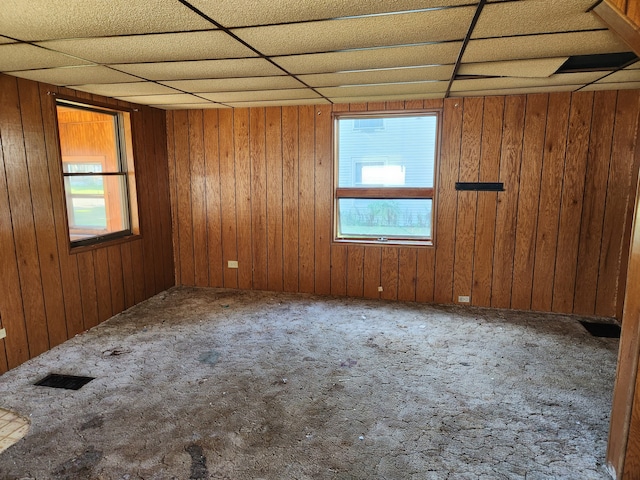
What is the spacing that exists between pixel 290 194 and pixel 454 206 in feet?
5.88

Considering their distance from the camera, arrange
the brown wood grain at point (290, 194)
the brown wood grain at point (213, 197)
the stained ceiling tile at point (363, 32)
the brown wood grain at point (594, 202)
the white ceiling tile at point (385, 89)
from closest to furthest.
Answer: the stained ceiling tile at point (363, 32) < the white ceiling tile at point (385, 89) < the brown wood grain at point (594, 202) < the brown wood grain at point (290, 194) < the brown wood grain at point (213, 197)

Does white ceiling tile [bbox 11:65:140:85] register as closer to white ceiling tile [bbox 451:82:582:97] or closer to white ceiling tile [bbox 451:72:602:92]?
white ceiling tile [bbox 451:72:602:92]

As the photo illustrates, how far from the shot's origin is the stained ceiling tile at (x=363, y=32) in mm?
1794

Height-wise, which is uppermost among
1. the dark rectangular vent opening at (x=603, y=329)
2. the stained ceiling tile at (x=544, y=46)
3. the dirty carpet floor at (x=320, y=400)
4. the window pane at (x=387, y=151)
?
the stained ceiling tile at (x=544, y=46)

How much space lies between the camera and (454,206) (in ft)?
13.5

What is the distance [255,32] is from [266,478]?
2.15 metres

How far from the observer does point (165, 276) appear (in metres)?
4.78

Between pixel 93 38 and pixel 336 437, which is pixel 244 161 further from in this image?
pixel 336 437

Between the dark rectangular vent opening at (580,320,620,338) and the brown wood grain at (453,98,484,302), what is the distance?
1.08 metres

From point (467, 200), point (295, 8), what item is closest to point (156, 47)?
point (295, 8)

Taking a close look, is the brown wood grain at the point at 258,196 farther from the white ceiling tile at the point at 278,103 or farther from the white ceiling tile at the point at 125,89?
the white ceiling tile at the point at 125,89

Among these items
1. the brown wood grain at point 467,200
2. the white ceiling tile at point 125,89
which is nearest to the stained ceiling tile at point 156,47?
the white ceiling tile at point 125,89

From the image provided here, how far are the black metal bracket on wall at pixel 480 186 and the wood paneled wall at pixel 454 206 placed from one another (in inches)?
2.1

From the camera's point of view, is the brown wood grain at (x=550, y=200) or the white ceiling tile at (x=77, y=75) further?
the brown wood grain at (x=550, y=200)
